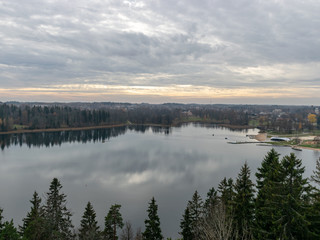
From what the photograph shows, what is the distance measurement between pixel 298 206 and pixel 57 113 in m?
91.5

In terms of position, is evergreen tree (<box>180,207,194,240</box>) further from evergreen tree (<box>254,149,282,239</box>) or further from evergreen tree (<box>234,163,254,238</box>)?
evergreen tree (<box>254,149,282,239</box>)

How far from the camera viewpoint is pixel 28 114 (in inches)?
3216

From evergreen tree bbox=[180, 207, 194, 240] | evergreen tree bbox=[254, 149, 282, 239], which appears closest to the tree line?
evergreen tree bbox=[180, 207, 194, 240]

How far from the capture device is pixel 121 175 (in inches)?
1156

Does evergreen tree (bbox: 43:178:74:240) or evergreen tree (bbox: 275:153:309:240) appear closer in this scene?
evergreen tree (bbox: 275:153:309:240)

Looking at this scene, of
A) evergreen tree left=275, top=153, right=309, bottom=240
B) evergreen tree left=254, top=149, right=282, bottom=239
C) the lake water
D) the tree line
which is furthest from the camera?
the tree line

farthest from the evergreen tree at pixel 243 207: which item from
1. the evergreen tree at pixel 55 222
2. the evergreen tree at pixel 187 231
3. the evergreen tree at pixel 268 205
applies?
the evergreen tree at pixel 55 222

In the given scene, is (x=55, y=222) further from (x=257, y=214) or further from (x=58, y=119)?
(x=58, y=119)

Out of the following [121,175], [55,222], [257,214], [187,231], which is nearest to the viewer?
[257,214]

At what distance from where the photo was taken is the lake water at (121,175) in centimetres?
2039

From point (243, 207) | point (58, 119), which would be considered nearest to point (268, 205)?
point (243, 207)

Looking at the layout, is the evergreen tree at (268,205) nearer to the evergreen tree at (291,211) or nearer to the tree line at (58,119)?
the evergreen tree at (291,211)

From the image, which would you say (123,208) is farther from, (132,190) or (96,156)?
(96,156)

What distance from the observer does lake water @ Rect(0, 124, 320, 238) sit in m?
20.4
